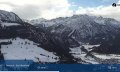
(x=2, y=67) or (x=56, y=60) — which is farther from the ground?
(x=2, y=67)

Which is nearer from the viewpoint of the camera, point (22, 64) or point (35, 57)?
point (22, 64)

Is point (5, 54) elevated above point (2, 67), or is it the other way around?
point (2, 67)

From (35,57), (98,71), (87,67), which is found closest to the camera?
(98,71)

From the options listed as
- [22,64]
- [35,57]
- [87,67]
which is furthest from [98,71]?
[35,57]

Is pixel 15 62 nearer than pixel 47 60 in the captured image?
Yes

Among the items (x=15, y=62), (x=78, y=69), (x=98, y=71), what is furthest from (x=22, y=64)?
(x=98, y=71)

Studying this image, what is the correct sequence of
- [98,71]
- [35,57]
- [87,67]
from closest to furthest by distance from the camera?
[98,71], [87,67], [35,57]

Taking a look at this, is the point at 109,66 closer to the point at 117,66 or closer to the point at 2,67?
the point at 117,66

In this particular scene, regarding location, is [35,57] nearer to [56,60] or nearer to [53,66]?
[56,60]
